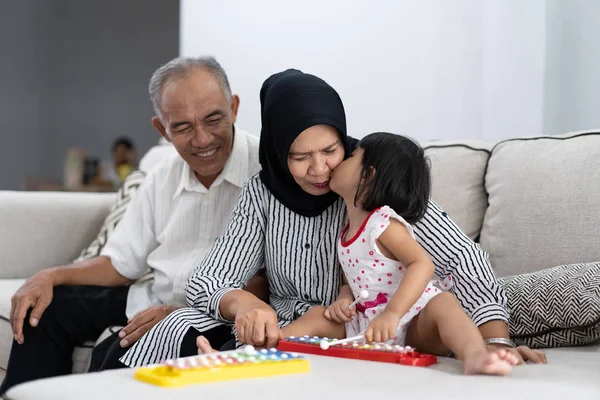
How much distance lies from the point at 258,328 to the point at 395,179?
0.42 meters

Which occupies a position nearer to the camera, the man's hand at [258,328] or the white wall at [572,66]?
the man's hand at [258,328]

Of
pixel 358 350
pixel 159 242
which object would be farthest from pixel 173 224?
pixel 358 350

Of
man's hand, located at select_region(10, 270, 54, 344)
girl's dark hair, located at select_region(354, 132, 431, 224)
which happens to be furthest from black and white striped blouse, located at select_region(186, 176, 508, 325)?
man's hand, located at select_region(10, 270, 54, 344)

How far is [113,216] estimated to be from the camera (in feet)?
8.89

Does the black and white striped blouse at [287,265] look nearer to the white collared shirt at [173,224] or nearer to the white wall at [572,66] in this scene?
the white collared shirt at [173,224]

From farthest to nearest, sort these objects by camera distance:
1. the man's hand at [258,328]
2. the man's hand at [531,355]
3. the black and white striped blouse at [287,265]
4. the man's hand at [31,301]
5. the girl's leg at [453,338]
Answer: the man's hand at [31,301], the black and white striped blouse at [287,265], the man's hand at [258,328], the man's hand at [531,355], the girl's leg at [453,338]

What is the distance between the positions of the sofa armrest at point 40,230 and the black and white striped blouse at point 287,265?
1019mm

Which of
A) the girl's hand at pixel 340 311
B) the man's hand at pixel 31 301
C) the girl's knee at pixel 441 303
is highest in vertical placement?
the girl's knee at pixel 441 303

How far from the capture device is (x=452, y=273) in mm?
1777

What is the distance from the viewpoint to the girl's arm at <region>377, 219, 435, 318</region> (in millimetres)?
1517

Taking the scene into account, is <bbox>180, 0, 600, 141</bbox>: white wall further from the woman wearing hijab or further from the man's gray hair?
the woman wearing hijab

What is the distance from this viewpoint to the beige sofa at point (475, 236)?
1158mm

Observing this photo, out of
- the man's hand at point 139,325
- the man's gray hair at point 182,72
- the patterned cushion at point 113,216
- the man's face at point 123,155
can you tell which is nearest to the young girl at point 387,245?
the man's hand at point 139,325

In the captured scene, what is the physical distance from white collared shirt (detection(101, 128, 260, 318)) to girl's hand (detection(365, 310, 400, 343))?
2.74 feet
